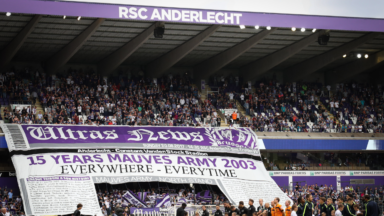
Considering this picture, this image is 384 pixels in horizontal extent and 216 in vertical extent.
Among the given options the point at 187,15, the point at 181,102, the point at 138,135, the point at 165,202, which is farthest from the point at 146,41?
the point at 165,202

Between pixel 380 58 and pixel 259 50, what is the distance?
427 inches

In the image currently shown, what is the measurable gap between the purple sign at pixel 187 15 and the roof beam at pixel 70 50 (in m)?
1.73

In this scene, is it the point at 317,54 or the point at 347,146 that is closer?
the point at 347,146

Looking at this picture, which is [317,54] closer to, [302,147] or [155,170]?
[302,147]

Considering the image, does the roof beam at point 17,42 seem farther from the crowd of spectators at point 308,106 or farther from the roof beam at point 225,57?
the crowd of spectators at point 308,106

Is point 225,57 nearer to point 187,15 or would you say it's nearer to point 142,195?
point 187,15

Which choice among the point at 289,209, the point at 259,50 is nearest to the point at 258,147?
the point at 259,50

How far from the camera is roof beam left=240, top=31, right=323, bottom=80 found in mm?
39344

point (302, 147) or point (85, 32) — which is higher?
point (85, 32)

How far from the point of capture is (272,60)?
43562mm

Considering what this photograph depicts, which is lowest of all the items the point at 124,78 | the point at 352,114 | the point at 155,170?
the point at 155,170

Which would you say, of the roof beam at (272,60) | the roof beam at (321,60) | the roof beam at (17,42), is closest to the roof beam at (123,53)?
the roof beam at (17,42)

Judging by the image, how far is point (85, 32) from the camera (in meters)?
34.8

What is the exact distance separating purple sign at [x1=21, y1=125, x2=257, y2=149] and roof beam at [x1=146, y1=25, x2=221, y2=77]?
6.50 meters
